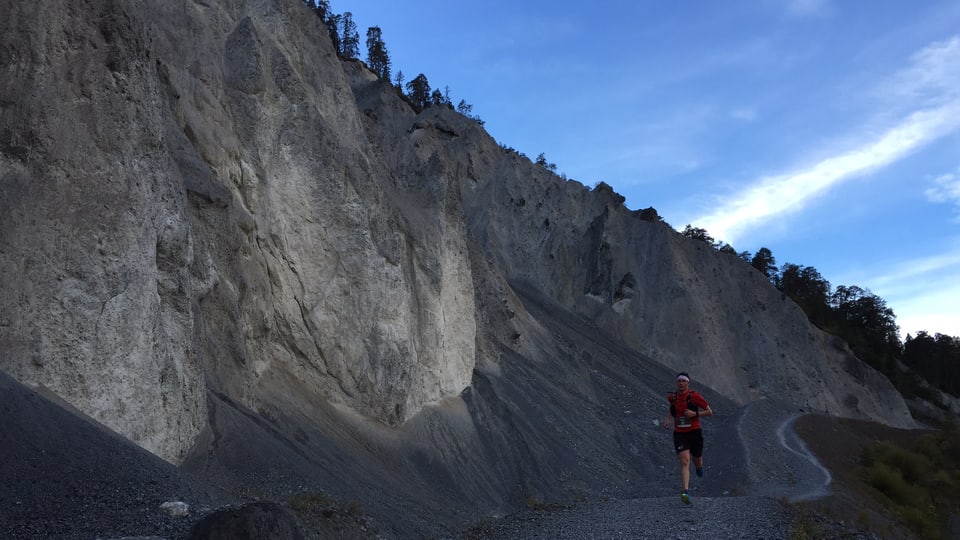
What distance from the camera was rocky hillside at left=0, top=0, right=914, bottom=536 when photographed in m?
10.8

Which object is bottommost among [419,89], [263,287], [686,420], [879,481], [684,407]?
[879,481]

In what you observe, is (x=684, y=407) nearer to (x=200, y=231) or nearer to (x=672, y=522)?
(x=672, y=522)

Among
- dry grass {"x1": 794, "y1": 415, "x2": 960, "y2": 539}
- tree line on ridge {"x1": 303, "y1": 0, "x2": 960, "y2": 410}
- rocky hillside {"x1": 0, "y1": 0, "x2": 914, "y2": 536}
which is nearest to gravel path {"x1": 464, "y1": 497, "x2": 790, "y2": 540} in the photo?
dry grass {"x1": 794, "y1": 415, "x2": 960, "y2": 539}

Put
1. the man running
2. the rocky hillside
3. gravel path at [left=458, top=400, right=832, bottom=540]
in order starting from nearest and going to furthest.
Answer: gravel path at [left=458, top=400, right=832, bottom=540] → the rocky hillside → the man running

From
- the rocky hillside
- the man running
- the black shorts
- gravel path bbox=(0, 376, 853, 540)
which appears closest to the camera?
gravel path bbox=(0, 376, 853, 540)

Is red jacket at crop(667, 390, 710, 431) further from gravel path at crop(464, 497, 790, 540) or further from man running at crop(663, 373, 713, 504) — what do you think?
gravel path at crop(464, 497, 790, 540)

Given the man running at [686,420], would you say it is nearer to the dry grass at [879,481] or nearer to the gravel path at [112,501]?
the gravel path at [112,501]

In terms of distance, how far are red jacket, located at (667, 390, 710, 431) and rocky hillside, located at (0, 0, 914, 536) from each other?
5.68 metres

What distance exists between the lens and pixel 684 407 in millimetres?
11961

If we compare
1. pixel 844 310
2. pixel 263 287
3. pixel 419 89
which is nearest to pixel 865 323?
pixel 844 310

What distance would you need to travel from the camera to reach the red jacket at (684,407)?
39.2 feet

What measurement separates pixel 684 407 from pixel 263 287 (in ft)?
35.2

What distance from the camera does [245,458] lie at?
13047mm

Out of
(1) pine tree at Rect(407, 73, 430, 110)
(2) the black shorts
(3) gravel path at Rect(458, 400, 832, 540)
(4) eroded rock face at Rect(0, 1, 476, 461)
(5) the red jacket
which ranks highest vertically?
(1) pine tree at Rect(407, 73, 430, 110)
